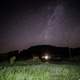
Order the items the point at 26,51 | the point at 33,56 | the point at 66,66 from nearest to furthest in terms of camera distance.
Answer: the point at 66,66
the point at 33,56
the point at 26,51

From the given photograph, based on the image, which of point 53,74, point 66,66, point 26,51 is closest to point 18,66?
point 53,74

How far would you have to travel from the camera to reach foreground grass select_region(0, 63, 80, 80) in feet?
22.4

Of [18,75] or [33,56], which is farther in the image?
[33,56]

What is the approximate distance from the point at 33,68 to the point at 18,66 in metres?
0.61

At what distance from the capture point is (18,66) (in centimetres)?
699

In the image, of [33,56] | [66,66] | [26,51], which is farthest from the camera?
[26,51]

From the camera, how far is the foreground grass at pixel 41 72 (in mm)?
6836

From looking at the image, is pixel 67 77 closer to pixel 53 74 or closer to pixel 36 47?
pixel 53 74

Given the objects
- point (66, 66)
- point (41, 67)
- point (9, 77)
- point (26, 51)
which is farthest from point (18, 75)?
point (26, 51)

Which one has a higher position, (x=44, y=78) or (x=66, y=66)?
(x=66, y=66)

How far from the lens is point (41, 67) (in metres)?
6.92

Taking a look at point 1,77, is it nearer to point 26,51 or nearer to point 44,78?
point 44,78

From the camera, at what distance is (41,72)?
272 inches

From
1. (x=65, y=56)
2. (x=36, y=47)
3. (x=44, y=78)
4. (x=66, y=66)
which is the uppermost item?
(x=36, y=47)
